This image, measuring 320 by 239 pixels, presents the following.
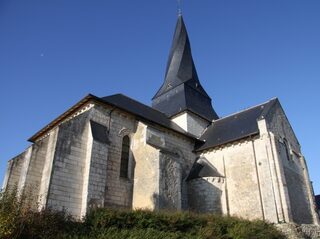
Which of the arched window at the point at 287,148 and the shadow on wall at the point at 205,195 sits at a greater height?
the arched window at the point at 287,148

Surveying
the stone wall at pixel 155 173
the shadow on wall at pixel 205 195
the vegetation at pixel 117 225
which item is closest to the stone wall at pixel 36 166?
the vegetation at pixel 117 225

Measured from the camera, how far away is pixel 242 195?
1420 centimetres

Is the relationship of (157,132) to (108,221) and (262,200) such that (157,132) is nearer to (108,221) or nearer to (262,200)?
(262,200)

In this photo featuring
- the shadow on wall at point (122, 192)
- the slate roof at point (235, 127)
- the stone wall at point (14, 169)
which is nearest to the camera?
the shadow on wall at point (122, 192)

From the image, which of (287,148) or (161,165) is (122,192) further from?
(287,148)

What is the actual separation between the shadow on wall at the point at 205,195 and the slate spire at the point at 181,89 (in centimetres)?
612

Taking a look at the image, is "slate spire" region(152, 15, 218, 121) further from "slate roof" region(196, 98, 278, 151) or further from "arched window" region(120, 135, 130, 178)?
"arched window" region(120, 135, 130, 178)

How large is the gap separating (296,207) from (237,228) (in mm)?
5444

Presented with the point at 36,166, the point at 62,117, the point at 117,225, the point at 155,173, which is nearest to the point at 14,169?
the point at 36,166

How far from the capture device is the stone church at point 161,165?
10953mm

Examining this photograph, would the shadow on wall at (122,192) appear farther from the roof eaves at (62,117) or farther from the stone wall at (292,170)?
the stone wall at (292,170)

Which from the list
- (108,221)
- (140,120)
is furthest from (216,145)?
(108,221)

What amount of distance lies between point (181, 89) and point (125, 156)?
938 cm

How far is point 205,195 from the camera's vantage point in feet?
46.8
